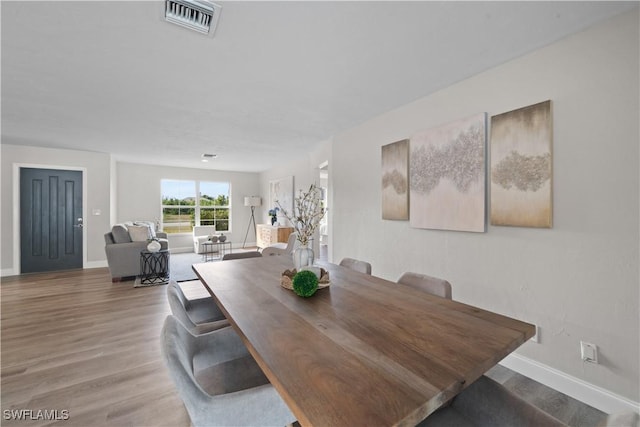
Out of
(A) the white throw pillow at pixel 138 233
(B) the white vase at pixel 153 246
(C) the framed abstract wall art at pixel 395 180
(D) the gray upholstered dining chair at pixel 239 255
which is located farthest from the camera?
(A) the white throw pillow at pixel 138 233

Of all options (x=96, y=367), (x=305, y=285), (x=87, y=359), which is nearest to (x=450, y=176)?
(x=305, y=285)

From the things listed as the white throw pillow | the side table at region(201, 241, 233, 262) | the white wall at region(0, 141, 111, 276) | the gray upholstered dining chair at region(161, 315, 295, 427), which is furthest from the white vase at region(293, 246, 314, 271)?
the white wall at region(0, 141, 111, 276)

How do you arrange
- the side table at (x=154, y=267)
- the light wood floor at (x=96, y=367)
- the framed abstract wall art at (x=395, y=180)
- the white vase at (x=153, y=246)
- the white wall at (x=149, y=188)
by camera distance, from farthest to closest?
the white wall at (x=149, y=188)
the side table at (x=154, y=267)
the white vase at (x=153, y=246)
the framed abstract wall art at (x=395, y=180)
the light wood floor at (x=96, y=367)

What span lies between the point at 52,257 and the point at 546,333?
7.61 meters

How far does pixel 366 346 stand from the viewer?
0.93 metres

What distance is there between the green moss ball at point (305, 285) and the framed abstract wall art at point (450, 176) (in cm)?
162

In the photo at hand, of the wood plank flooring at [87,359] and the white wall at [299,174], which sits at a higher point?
A: the white wall at [299,174]

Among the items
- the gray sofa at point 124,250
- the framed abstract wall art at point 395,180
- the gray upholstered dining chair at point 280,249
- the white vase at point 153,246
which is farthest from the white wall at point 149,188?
the framed abstract wall art at point 395,180

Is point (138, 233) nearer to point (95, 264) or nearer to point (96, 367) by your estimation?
point (95, 264)

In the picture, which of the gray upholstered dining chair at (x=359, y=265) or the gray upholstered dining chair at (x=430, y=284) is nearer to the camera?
the gray upholstered dining chair at (x=430, y=284)

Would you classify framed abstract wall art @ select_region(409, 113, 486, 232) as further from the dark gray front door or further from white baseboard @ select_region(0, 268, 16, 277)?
white baseboard @ select_region(0, 268, 16, 277)

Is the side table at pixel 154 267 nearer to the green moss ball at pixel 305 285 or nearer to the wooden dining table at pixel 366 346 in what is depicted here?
the wooden dining table at pixel 366 346

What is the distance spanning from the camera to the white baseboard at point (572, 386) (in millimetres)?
1604

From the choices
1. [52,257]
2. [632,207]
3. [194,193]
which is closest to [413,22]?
[632,207]
